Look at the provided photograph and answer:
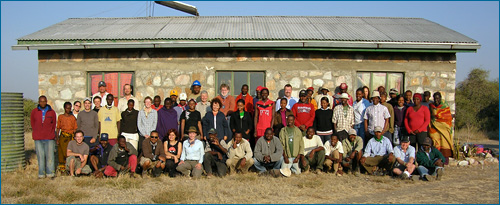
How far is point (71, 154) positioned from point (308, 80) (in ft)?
17.4

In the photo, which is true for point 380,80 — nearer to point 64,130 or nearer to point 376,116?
point 376,116

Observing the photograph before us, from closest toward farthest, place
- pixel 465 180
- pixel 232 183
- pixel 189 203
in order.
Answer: pixel 189 203 < pixel 232 183 < pixel 465 180

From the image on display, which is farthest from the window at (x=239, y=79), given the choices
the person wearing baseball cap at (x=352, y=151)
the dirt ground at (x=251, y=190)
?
the dirt ground at (x=251, y=190)

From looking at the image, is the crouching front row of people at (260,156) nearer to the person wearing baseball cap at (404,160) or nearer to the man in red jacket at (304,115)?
the person wearing baseball cap at (404,160)

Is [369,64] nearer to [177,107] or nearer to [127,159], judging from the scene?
[177,107]

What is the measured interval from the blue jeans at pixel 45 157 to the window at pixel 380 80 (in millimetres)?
6798

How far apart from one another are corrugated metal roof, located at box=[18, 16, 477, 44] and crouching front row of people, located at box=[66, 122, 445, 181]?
2.55m

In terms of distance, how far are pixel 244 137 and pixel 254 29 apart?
342 cm

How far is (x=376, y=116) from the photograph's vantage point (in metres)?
8.91

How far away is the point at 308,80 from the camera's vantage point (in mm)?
10320

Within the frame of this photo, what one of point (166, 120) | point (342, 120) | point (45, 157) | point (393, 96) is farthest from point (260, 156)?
point (45, 157)

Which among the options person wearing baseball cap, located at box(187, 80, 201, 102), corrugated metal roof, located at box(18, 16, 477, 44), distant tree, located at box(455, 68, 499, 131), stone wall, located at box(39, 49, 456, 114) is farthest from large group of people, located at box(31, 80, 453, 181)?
distant tree, located at box(455, 68, 499, 131)

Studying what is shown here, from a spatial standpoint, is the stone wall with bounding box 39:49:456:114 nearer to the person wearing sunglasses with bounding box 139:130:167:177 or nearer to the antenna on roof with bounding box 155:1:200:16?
the person wearing sunglasses with bounding box 139:130:167:177

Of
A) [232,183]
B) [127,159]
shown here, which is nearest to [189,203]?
[232,183]
